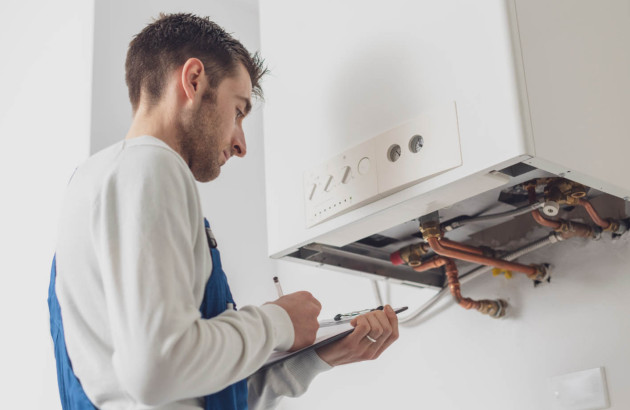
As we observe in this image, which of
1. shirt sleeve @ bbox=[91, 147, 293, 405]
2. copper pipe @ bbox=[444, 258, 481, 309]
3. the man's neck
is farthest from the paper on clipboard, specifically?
copper pipe @ bbox=[444, 258, 481, 309]

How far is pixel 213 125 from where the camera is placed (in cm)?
118

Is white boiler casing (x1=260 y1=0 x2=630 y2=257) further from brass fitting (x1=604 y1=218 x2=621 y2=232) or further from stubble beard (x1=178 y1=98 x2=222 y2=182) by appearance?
stubble beard (x1=178 y1=98 x2=222 y2=182)

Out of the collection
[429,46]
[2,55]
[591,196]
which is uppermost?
[2,55]

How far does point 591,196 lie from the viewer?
149 cm

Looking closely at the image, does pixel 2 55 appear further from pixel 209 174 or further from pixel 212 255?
pixel 212 255

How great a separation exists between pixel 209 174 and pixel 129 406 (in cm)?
41

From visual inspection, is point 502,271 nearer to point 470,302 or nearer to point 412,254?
point 470,302

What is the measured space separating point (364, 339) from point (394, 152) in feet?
1.08

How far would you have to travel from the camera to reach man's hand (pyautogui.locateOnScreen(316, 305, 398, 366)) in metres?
1.19

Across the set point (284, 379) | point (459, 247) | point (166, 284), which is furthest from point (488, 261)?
point (166, 284)

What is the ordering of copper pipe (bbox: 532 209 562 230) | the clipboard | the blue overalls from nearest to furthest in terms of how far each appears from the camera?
1. the blue overalls
2. the clipboard
3. copper pipe (bbox: 532 209 562 230)

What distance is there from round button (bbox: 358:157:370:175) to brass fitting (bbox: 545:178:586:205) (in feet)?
1.01

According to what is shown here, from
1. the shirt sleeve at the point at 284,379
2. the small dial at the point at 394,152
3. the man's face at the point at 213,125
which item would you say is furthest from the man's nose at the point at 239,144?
the shirt sleeve at the point at 284,379

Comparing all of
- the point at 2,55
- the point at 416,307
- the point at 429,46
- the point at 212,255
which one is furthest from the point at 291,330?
the point at 2,55
